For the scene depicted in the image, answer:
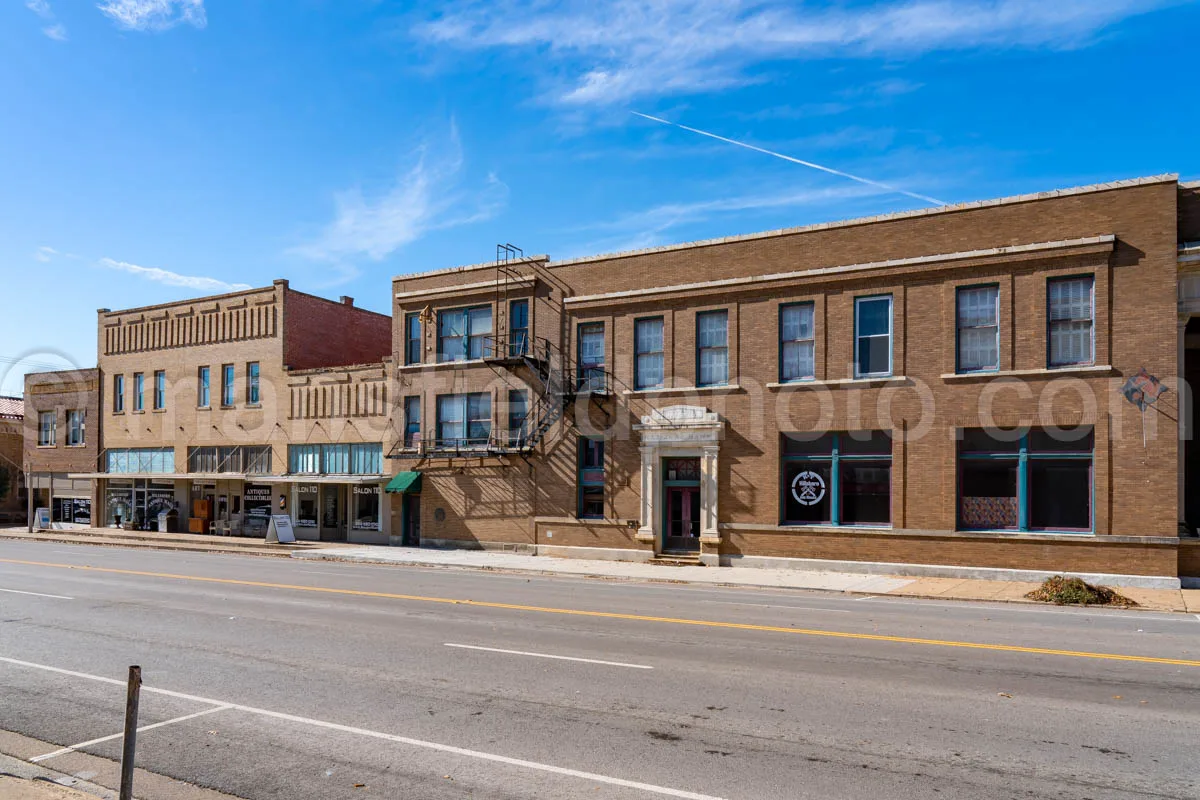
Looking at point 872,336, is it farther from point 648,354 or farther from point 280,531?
point 280,531

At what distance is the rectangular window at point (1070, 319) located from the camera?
2192 centimetres

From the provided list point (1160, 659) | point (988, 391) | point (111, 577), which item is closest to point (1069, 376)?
point (988, 391)

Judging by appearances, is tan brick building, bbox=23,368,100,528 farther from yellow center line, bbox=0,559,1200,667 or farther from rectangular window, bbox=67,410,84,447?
yellow center line, bbox=0,559,1200,667

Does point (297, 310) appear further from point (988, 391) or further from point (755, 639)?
point (755, 639)

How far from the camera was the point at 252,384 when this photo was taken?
3859 centimetres

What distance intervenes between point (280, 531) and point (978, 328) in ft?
84.9

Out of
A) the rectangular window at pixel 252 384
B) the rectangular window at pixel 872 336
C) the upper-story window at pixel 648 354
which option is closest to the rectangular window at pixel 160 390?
the rectangular window at pixel 252 384

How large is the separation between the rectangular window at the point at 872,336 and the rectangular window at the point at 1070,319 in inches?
153

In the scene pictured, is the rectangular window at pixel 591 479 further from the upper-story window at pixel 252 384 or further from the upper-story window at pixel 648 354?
the upper-story window at pixel 252 384

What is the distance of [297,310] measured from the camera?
3809cm

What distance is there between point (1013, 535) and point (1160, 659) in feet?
35.5

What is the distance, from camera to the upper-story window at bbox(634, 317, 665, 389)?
28.1 meters

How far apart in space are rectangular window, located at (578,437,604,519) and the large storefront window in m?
10.8

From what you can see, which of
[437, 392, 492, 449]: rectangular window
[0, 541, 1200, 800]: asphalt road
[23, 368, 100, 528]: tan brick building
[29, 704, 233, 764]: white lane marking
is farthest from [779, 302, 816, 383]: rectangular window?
[23, 368, 100, 528]: tan brick building
